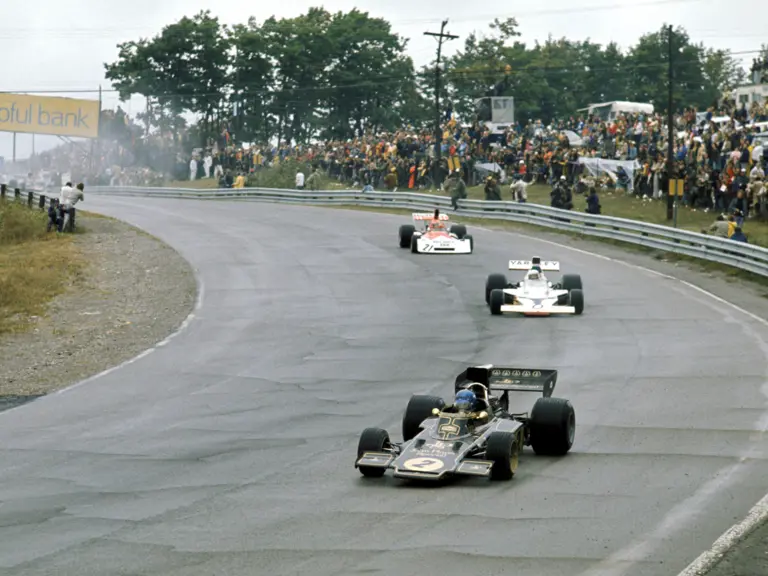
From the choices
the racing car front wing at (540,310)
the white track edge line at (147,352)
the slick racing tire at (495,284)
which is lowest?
the white track edge line at (147,352)

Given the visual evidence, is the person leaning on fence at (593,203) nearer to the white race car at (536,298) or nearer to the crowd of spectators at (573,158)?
the crowd of spectators at (573,158)

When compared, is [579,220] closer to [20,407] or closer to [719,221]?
[719,221]

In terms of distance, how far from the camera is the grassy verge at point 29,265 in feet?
97.2

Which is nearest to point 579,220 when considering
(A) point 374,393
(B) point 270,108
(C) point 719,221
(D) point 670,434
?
(C) point 719,221

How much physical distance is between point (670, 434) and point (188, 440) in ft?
18.6

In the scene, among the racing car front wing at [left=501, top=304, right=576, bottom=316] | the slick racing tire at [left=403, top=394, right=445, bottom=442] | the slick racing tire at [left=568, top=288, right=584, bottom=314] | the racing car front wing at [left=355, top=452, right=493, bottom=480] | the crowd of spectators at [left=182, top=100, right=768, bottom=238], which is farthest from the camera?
the crowd of spectators at [left=182, top=100, right=768, bottom=238]

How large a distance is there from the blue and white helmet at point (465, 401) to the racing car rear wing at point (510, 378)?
1.01m

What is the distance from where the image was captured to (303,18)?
10388 cm

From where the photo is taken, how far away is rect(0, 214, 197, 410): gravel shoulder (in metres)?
21.7

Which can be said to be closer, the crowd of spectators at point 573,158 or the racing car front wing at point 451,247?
the racing car front wing at point 451,247

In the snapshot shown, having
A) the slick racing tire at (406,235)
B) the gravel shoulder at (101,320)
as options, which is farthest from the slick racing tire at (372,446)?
the slick racing tire at (406,235)

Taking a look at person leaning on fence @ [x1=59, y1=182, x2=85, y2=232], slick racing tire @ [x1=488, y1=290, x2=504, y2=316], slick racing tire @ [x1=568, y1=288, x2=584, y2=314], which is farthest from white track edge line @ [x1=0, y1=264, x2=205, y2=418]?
person leaning on fence @ [x1=59, y1=182, x2=85, y2=232]

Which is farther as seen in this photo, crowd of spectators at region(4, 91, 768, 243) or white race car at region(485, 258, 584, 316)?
crowd of spectators at region(4, 91, 768, 243)

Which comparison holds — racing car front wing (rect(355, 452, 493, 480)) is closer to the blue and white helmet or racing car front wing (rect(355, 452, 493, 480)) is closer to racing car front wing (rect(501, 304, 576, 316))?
the blue and white helmet
